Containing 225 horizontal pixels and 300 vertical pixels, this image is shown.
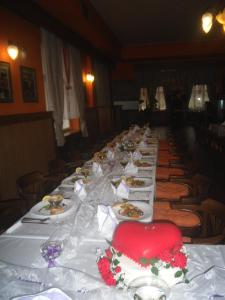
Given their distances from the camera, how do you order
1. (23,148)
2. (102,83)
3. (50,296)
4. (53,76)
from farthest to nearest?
(102,83)
(53,76)
(23,148)
(50,296)

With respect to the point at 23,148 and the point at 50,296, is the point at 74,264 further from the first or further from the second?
the point at 23,148

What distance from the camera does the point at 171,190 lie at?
3.03 metres

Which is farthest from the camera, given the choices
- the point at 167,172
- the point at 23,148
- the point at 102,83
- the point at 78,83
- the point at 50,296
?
the point at 102,83

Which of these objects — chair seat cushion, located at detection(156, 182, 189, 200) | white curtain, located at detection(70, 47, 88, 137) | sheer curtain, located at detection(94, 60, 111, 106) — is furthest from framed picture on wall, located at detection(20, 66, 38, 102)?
sheer curtain, located at detection(94, 60, 111, 106)

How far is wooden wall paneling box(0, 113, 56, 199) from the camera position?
13.5ft

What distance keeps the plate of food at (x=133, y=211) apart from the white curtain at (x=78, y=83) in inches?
238

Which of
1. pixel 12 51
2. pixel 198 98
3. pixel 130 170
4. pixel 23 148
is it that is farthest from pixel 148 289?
pixel 198 98

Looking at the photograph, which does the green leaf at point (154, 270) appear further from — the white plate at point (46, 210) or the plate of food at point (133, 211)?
the white plate at point (46, 210)

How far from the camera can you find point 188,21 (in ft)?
29.0

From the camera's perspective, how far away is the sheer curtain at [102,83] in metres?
10.6

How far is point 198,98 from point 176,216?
16.5m

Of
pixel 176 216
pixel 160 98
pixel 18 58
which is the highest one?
pixel 18 58

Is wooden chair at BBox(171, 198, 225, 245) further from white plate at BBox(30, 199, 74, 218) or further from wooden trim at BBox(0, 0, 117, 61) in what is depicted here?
wooden trim at BBox(0, 0, 117, 61)

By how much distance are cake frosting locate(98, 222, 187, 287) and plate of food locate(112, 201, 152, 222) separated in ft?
2.10
